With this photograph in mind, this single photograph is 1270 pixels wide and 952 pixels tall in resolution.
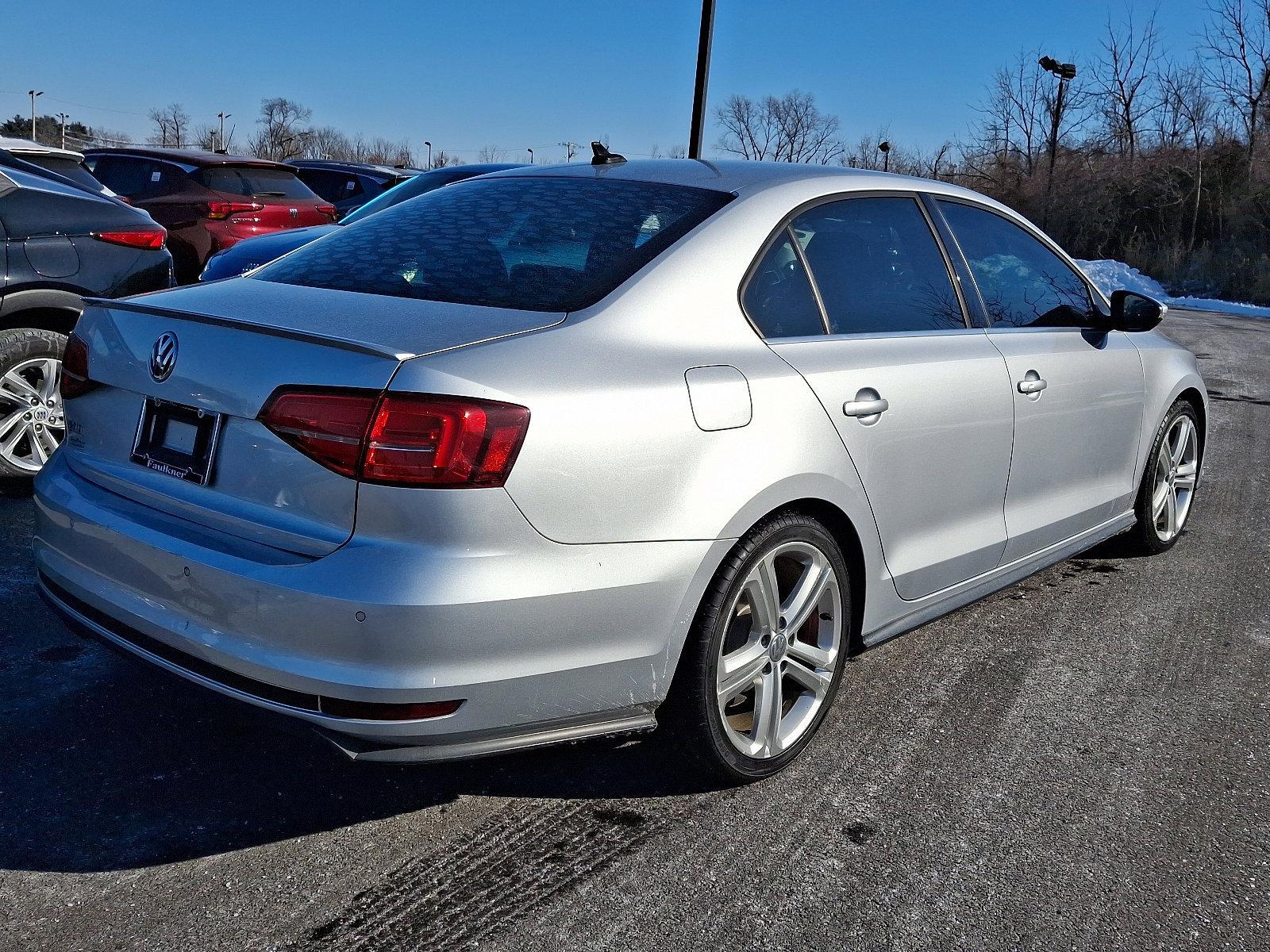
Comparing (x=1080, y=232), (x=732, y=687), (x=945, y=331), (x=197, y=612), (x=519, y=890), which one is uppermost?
(x=1080, y=232)

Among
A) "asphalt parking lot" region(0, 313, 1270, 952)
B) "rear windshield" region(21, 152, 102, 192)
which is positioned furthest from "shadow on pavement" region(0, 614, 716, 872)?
"rear windshield" region(21, 152, 102, 192)

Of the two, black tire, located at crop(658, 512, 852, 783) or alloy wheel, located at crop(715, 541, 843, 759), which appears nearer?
black tire, located at crop(658, 512, 852, 783)

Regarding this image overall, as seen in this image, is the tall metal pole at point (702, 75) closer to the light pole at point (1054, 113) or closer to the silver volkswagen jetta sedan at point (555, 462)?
the silver volkswagen jetta sedan at point (555, 462)

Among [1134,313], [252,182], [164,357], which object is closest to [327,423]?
[164,357]

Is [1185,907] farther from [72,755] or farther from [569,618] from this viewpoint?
[72,755]

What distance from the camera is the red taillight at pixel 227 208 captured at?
10.8 meters

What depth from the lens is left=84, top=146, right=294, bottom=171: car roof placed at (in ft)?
36.7

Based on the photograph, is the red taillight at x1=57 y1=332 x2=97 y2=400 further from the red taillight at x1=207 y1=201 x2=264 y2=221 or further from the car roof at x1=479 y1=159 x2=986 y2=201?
the red taillight at x1=207 y1=201 x2=264 y2=221

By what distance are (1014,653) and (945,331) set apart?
126cm

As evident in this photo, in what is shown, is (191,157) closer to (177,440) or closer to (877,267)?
(877,267)

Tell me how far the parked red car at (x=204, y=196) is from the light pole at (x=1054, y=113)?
88.7ft

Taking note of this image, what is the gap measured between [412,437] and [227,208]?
31.1 feet

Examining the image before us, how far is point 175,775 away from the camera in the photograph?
3.03m

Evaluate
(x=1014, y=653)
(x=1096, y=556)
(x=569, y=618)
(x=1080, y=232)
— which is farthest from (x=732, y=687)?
(x=1080, y=232)
